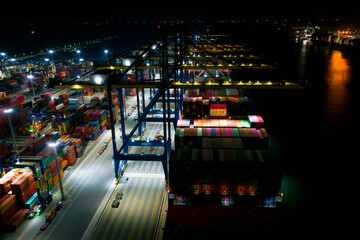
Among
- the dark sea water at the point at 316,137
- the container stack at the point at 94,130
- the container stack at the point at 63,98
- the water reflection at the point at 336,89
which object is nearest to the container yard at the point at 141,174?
the container stack at the point at 94,130

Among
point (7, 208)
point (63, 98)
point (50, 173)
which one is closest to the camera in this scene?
point (7, 208)

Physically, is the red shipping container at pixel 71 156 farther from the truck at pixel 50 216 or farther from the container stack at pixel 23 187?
the truck at pixel 50 216

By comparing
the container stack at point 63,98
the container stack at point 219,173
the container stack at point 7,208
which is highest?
the container stack at point 219,173

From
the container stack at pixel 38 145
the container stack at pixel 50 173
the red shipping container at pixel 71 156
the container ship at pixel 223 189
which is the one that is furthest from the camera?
the red shipping container at pixel 71 156

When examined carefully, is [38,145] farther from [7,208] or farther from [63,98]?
[63,98]

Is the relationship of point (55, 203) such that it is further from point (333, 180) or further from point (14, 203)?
point (333, 180)

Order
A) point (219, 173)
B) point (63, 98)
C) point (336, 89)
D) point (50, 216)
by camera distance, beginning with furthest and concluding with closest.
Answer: point (336, 89) → point (63, 98) → point (50, 216) → point (219, 173)

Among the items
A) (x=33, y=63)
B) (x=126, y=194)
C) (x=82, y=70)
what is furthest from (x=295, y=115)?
(x=33, y=63)

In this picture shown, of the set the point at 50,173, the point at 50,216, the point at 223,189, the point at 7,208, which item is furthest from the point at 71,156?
the point at 223,189

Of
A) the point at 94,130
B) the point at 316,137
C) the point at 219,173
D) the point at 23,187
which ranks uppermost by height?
the point at 219,173
